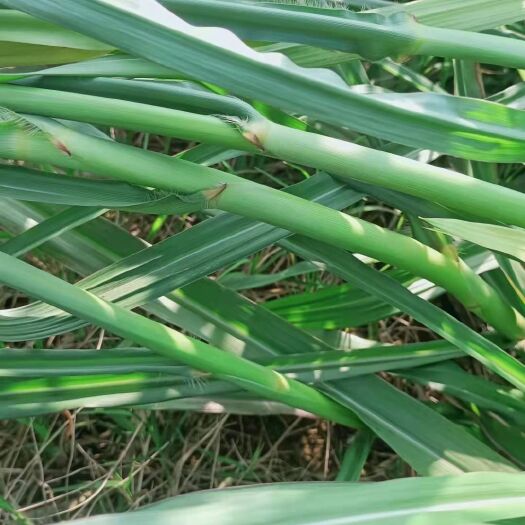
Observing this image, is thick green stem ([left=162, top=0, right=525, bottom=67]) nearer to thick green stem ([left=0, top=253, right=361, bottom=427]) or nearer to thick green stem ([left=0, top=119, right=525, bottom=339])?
thick green stem ([left=0, top=119, right=525, bottom=339])

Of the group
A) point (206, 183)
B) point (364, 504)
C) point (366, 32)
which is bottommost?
point (364, 504)

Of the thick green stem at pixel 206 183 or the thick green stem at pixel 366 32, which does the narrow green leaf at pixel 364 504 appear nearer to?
the thick green stem at pixel 206 183

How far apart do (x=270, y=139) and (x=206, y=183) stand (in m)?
0.05

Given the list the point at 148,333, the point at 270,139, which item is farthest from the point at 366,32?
the point at 148,333

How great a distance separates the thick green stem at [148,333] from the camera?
490 millimetres

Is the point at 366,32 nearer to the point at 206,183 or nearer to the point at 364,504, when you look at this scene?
the point at 206,183

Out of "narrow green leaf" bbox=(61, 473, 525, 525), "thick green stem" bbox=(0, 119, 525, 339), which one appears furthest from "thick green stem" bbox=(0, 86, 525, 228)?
"narrow green leaf" bbox=(61, 473, 525, 525)

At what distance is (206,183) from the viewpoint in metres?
0.47

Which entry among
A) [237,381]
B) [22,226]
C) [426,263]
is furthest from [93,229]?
[426,263]

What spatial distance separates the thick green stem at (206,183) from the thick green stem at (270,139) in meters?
0.02

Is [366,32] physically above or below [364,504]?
above

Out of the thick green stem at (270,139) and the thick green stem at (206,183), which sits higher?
the thick green stem at (270,139)

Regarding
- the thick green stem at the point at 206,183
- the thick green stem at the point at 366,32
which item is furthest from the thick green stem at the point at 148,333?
the thick green stem at the point at 366,32

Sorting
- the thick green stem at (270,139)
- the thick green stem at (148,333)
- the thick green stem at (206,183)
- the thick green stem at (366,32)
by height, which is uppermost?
the thick green stem at (366,32)
